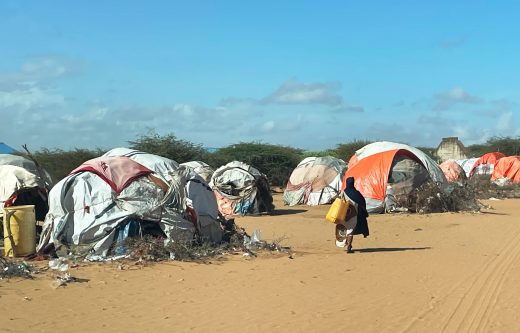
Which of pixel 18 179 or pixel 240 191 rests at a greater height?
pixel 18 179

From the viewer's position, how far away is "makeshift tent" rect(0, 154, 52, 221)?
14.5 metres

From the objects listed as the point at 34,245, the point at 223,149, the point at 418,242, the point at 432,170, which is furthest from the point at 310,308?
the point at 223,149

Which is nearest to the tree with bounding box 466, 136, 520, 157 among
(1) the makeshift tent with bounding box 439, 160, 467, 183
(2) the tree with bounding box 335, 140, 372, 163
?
(2) the tree with bounding box 335, 140, 372, 163

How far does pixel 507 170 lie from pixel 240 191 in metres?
26.0

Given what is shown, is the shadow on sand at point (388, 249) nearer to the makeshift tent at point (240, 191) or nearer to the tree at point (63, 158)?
the makeshift tent at point (240, 191)

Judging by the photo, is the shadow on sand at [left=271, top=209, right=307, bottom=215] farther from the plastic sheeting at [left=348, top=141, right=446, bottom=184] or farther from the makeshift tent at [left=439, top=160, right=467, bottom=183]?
the makeshift tent at [left=439, top=160, right=467, bottom=183]

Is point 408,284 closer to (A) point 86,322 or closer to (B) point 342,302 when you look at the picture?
(B) point 342,302

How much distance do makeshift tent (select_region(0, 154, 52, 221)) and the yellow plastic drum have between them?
203cm

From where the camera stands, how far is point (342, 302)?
880cm

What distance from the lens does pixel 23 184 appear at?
48.2ft

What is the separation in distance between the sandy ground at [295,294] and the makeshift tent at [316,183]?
12995 millimetres

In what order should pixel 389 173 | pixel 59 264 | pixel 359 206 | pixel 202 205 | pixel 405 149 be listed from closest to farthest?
pixel 59 264
pixel 359 206
pixel 202 205
pixel 389 173
pixel 405 149

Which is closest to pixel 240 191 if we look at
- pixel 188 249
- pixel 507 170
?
pixel 188 249

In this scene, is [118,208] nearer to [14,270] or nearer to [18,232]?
[18,232]
